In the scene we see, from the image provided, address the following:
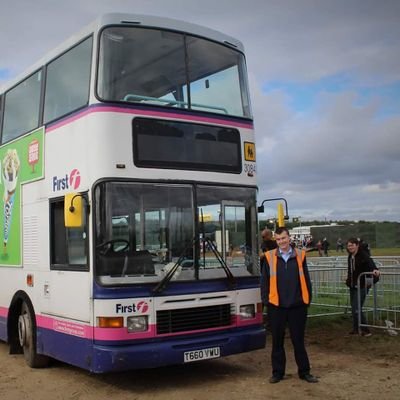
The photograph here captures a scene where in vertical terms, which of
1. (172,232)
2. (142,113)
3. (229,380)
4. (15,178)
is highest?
(142,113)

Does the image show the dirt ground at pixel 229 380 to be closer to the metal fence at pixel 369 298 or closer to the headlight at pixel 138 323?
the headlight at pixel 138 323

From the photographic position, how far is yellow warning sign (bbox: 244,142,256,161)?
845 centimetres

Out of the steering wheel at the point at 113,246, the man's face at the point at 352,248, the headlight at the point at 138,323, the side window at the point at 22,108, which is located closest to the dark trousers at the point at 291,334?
the headlight at the point at 138,323

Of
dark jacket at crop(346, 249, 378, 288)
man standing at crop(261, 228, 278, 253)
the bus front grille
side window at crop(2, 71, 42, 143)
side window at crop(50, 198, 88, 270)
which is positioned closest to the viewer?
the bus front grille

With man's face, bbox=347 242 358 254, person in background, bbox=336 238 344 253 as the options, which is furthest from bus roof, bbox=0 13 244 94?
person in background, bbox=336 238 344 253

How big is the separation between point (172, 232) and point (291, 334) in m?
1.97

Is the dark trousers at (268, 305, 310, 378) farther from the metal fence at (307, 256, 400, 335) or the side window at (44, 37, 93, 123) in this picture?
the side window at (44, 37, 93, 123)

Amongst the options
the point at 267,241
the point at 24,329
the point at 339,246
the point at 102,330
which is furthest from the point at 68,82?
the point at 339,246

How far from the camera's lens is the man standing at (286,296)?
7.52 meters

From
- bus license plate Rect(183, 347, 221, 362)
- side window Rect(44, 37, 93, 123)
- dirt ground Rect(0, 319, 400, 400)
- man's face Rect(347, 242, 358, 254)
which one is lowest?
dirt ground Rect(0, 319, 400, 400)

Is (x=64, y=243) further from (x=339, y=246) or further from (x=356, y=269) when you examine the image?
(x=339, y=246)

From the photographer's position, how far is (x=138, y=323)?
23.3 feet

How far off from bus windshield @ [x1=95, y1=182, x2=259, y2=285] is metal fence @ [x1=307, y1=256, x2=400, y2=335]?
3679 mm

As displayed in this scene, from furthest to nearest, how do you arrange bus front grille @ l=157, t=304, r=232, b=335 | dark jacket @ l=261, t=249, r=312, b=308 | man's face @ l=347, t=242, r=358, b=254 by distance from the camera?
man's face @ l=347, t=242, r=358, b=254
dark jacket @ l=261, t=249, r=312, b=308
bus front grille @ l=157, t=304, r=232, b=335
